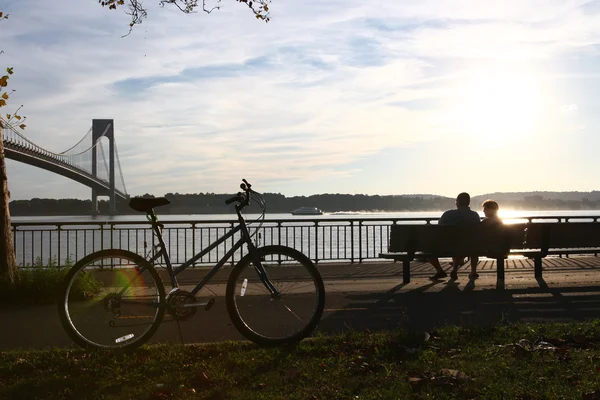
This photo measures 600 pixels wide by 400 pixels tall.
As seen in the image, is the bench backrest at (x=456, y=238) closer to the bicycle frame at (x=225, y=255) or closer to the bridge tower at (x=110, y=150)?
the bicycle frame at (x=225, y=255)

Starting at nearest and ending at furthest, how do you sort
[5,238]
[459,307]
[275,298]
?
[275,298]
[459,307]
[5,238]

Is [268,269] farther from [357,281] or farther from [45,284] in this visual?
[357,281]

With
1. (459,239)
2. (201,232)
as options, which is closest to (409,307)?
(459,239)

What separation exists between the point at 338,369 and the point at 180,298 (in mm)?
1353

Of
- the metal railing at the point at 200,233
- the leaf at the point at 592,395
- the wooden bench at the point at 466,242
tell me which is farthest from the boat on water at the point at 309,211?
the leaf at the point at 592,395

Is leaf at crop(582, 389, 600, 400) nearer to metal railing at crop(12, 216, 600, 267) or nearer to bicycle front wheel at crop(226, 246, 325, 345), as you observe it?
bicycle front wheel at crop(226, 246, 325, 345)

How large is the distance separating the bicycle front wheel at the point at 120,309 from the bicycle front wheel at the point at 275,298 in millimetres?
550

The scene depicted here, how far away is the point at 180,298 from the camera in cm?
526

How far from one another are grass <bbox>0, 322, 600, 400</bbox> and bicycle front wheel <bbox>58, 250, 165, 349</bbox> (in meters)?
0.14

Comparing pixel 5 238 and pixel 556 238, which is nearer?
pixel 5 238

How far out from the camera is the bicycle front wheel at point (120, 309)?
5.19m

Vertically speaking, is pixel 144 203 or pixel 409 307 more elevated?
pixel 144 203

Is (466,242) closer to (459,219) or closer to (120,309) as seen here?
(459,219)

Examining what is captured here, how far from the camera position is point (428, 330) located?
6.00m
